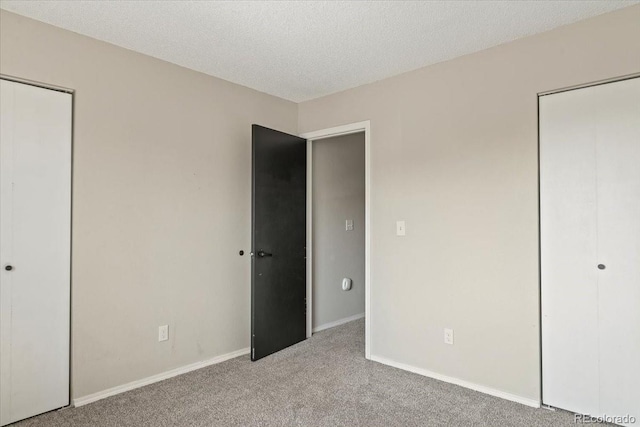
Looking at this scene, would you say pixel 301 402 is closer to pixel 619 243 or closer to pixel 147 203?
pixel 147 203

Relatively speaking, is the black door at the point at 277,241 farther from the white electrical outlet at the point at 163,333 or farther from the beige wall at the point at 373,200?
the white electrical outlet at the point at 163,333

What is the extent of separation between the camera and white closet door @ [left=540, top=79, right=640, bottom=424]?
7.24 feet

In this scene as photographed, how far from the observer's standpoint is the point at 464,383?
9.13 feet

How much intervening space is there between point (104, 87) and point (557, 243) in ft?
10.5

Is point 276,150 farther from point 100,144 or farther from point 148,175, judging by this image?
point 100,144

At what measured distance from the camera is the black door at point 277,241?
331 centimetres

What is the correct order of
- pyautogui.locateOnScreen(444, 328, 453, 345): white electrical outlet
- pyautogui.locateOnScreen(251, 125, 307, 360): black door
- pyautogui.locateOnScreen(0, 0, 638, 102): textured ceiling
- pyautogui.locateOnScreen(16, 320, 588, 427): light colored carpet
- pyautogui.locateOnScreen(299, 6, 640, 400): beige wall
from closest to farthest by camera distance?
pyautogui.locateOnScreen(0, 0, 638, 102): textured ceiling, pyautogui.locateOnScreen(16, 320, 588, 427): light colored carpet, pyautogui.locateOnScreen(299, 6, 640, 400): beige wall, pyautogui.locateOnScreen(444, 328, 453, 345): white electrical outlet, pyautogui.locateOnScreen(251, 125, 307, 360): black door

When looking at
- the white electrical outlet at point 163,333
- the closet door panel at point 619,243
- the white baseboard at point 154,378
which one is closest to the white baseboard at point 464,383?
the closet door panel at point 619,243

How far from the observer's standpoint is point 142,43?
2658mm

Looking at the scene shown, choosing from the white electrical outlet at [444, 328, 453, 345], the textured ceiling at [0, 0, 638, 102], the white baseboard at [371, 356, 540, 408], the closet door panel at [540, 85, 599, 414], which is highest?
the textured ceiling at [0, 0, 638, 102]

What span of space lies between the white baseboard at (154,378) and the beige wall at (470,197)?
127 cm

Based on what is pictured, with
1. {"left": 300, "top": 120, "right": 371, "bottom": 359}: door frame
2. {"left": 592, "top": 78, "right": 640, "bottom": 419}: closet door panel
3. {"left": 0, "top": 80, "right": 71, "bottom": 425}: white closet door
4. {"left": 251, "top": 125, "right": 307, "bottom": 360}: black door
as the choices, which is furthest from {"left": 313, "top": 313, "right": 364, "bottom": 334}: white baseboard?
{"left": 592, "top": 78, "right": 640, "bottom": 419}: closet door panel

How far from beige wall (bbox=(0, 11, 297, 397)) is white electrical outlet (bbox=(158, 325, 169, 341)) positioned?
3 cm

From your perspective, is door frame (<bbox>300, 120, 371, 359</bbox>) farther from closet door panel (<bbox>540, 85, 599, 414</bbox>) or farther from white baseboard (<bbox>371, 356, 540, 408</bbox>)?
closet door panel (<bbox>540, 85, 599, 414</bbox>)
